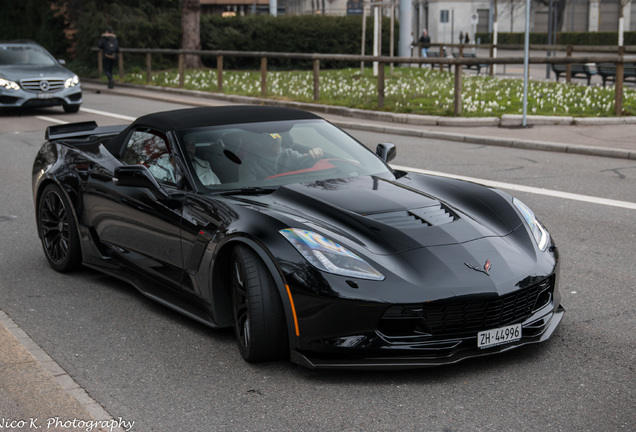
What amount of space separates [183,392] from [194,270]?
3.21 feet

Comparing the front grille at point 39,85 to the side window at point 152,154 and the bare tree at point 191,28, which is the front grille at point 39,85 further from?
the side window at point 152,154

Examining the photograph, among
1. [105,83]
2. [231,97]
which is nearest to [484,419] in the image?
[231,97]

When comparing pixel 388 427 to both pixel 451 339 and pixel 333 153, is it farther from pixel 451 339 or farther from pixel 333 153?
pixel 333 153

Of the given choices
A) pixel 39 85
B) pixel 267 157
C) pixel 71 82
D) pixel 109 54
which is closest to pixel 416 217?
pixel 267 157

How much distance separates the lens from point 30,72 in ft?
69.2

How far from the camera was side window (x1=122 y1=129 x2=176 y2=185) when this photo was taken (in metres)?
5.97

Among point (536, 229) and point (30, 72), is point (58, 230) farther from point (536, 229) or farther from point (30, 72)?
point (30, 72)

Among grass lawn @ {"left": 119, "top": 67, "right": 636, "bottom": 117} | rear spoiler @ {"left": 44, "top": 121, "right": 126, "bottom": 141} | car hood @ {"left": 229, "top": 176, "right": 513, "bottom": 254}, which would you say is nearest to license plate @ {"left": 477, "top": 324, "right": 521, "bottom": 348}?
car hood @ {"left": 229, "top": 176, "right": 513, "bottom": 254}

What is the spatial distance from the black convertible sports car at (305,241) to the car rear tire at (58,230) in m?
0.02

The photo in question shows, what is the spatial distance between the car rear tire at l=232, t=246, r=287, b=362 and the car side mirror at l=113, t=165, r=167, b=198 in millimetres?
1092

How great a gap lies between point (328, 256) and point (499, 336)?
0.97 m

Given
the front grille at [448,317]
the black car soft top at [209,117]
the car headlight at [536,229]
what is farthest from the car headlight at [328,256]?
the black car soft top at [209,117]

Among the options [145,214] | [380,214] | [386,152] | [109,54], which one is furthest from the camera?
[109,54]

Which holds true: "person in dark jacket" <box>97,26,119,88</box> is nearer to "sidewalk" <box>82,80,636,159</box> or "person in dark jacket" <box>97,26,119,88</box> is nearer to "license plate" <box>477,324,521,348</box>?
"sidewalk" <box>82,80,636,159</box>
